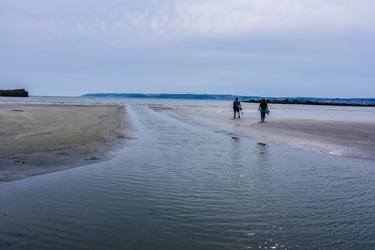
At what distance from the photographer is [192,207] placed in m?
8.54

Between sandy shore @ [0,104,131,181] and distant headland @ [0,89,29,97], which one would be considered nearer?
sandy shore @ [0,104,131,181]

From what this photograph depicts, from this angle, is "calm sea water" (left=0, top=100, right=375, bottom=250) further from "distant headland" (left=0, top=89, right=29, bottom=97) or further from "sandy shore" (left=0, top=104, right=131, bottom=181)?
"distant headland" (left=0, top=89, right=29, bottom=97)

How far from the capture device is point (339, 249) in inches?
249

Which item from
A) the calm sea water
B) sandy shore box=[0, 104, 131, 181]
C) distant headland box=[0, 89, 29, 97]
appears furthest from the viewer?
distant headland box=[0, 89, 29, 97]

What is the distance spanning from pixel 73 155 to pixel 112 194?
20.5 ft

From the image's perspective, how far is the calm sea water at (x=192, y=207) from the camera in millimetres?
6586

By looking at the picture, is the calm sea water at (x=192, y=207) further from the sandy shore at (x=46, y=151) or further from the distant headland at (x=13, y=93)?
the distant headland at (x=13, y=93)

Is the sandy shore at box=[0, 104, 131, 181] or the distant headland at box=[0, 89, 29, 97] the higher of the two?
the distant headland at box=[0, 89, 29, 97]

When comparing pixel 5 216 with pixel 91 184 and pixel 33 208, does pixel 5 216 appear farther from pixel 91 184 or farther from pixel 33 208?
pixel 91 184

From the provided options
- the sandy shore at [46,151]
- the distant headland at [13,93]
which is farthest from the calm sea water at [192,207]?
the distant headland at [13,93]

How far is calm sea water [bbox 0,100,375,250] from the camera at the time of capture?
21.6 ft

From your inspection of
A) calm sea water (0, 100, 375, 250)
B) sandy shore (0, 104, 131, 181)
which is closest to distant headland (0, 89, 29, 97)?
sandy shore (0, 104, 131, 181)

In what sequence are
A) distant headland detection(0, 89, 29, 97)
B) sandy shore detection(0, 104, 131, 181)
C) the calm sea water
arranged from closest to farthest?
the calm sea water
sandy shore detection(0, 104, 131, 181)
distant headland detection(0, 89, 29, 97)

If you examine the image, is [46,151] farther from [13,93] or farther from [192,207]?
[13,93]
